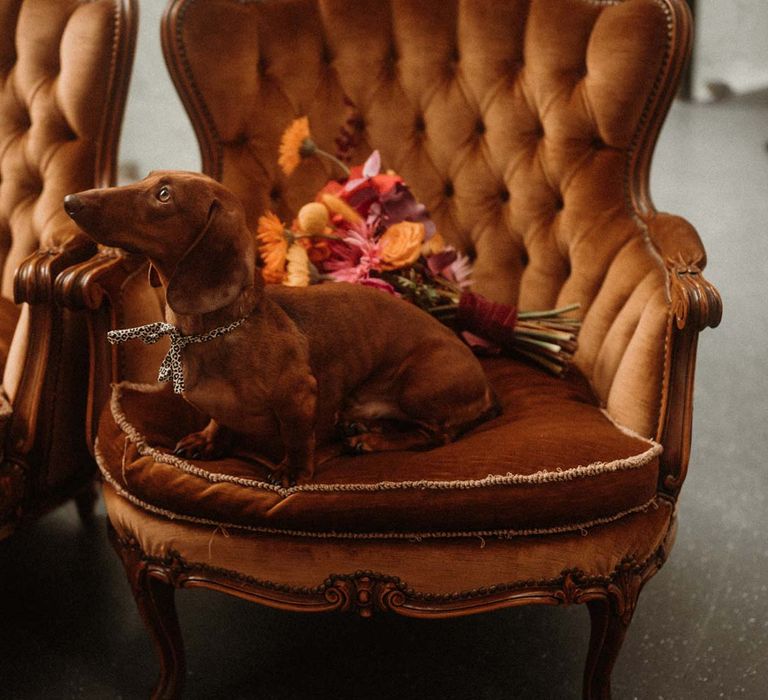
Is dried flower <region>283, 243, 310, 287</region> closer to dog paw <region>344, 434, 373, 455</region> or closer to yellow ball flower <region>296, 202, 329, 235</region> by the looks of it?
yellow ball flower <region>296, 202, 329, 235</region>

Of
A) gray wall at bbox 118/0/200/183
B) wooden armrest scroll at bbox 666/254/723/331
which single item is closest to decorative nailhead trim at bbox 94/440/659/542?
wooden armrest scroll at bbox 666/254/723/331

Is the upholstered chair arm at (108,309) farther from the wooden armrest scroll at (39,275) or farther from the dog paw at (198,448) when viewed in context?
the dog paw at (198,448)

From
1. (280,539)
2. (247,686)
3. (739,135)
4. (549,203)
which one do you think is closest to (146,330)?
(280,539)

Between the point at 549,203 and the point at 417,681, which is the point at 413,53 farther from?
the point at 417,681

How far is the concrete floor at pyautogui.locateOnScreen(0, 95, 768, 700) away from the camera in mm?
1650

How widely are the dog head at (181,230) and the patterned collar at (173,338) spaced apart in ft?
0.16

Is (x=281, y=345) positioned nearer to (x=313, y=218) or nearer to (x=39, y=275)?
(x=313, y=218)

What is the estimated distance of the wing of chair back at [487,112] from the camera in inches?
70.7

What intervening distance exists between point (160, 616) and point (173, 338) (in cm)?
53

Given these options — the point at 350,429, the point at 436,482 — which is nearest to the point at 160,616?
the point at 350,429

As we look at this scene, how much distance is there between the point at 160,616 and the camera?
4.88 feet

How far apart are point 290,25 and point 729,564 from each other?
5.16 ft

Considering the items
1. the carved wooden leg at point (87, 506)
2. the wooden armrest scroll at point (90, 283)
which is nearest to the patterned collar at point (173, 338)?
the wooden armrest scroll at point (90, 283)

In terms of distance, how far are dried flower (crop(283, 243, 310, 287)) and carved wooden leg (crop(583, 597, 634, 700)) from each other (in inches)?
30.1
